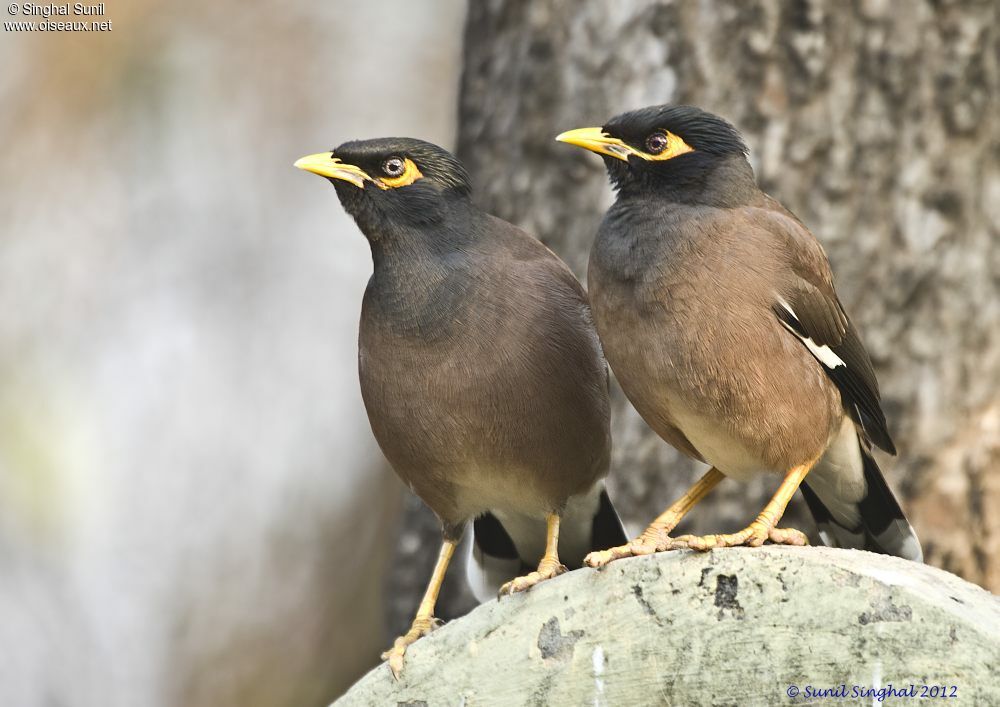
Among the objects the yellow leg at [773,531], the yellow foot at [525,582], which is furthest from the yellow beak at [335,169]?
the yellow leg at [773,531]

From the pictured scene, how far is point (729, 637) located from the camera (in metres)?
3.08

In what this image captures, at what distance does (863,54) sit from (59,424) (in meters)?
5.13

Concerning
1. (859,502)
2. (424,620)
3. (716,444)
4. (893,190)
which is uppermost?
(893,190)

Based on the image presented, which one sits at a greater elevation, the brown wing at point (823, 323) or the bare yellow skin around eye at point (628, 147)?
the bare yellow skin around eye at point (628, 147)

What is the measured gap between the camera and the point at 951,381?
16.5 ft

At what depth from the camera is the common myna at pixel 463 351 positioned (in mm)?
3789

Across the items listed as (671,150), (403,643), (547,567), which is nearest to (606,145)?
(671,150)

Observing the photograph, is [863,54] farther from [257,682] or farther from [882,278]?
[257,682]

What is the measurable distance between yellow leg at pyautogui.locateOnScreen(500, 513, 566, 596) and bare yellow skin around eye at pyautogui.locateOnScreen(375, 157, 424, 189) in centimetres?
105

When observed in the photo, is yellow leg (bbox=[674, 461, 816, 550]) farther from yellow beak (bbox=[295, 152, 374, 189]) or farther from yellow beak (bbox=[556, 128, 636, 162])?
yellow beak (bbox=[295, 152, 374, 189])

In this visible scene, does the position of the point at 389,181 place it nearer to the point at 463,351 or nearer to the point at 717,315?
the point at 463,351

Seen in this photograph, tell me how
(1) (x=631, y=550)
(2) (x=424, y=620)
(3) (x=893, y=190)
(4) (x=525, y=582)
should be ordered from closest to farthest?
(1) (x=631, y=550) → (4) (x=525, y=582) → (2) (x=424, y=620) → (3) (x=893, y=190)

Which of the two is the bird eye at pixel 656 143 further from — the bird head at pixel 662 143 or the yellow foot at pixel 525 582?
the yellow foot at pixel 525 582

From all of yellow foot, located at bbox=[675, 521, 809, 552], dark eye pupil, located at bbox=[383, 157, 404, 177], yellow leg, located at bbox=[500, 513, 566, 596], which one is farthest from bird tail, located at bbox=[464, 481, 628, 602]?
dark eye pupil, located at bbox=[383, 157, 404, 177]
